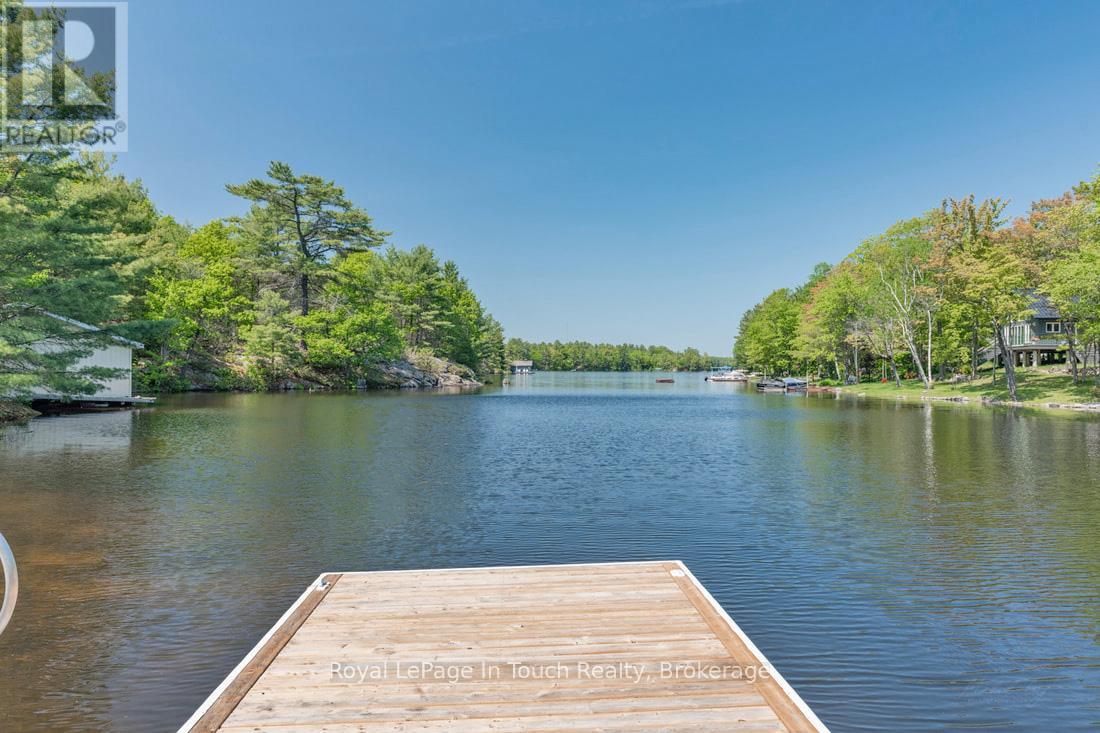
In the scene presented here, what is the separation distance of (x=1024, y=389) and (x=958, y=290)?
9.50m

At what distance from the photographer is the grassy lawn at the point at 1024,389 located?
4581 cm

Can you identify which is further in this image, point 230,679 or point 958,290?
point 958,290

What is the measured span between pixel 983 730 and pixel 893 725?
2.62 feet

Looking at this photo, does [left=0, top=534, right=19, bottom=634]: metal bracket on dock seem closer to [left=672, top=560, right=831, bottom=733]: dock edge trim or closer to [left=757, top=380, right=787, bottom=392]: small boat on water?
[left=672, top=560, right=831, bottom=733]: dock edge trim

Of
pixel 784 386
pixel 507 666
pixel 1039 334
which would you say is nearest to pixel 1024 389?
pixel 1039 334

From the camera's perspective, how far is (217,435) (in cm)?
2641

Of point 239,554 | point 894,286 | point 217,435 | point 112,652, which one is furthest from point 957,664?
point 894,286

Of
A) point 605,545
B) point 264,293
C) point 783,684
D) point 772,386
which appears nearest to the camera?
point 783,684

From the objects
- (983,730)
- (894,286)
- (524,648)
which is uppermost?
(894,286)

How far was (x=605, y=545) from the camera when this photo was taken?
1130 cm

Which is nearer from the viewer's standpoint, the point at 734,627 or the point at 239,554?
the point at 734,627

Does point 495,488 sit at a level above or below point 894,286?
below

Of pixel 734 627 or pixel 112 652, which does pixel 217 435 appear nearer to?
pixel 112 652

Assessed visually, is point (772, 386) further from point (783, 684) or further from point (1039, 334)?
point (783, 684)
